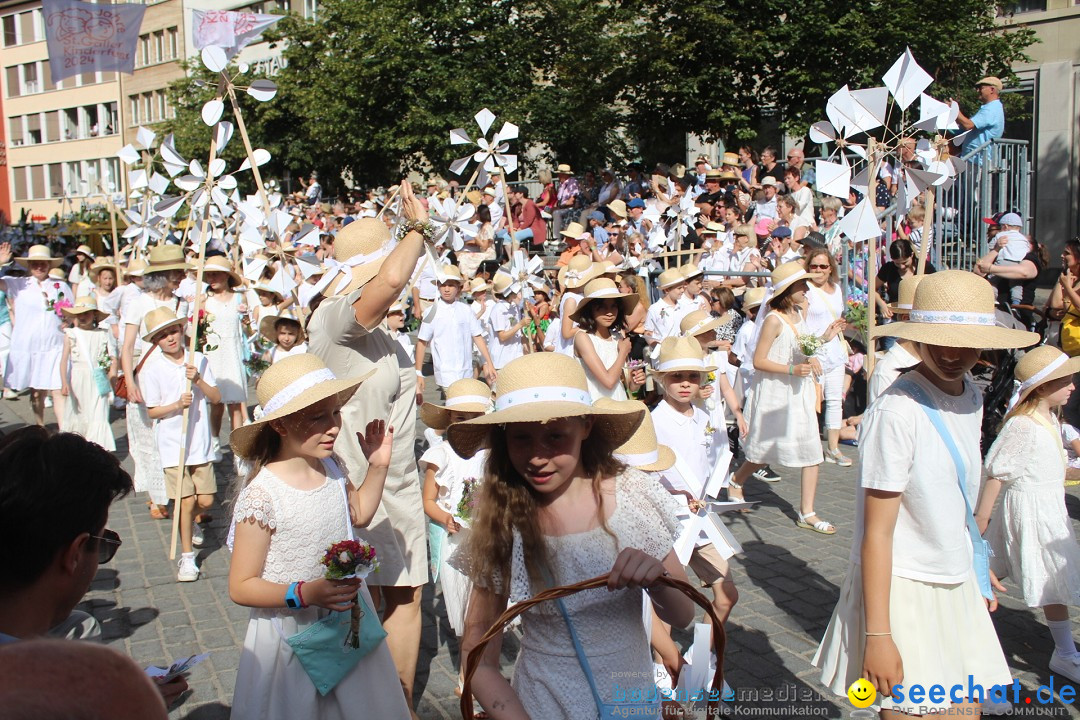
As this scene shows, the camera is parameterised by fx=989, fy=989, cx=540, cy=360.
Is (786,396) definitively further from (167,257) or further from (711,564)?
(167,257)

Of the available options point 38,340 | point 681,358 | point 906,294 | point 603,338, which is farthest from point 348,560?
point 38,340

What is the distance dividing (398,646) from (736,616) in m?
2.19

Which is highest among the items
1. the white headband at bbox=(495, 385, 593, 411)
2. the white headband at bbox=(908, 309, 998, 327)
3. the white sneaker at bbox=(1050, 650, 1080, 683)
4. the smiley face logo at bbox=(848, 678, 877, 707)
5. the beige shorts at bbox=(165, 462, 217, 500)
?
the white headband at bbox=(908, 309, 998, 327)

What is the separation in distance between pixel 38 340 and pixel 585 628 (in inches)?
425

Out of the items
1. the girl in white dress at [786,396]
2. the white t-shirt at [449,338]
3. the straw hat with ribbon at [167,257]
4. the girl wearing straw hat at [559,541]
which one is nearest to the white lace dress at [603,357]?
the girl in white dress at [786,396]

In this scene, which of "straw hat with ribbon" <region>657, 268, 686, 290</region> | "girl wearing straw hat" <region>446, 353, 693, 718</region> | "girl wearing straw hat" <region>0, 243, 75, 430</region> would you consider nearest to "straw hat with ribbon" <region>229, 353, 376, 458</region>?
"girl wearing straw hat" <region>446, 353, 693, 718</region>

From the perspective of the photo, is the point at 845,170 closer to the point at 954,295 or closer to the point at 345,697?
the point at 954,295

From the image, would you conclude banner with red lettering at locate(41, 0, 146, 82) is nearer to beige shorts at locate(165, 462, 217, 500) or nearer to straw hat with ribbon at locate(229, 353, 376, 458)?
beige shorts at locate(165, 462, 217, 500)

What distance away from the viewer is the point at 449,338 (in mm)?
10398

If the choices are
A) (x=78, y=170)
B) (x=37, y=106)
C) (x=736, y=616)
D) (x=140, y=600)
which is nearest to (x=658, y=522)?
(x=736, y=616)

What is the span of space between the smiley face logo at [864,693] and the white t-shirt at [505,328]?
27.2ft

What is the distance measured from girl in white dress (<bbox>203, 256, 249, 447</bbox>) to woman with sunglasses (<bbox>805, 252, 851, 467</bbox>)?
5393 mm

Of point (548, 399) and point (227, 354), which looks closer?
point (548, 399)

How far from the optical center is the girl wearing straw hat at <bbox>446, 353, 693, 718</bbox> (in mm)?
2648
